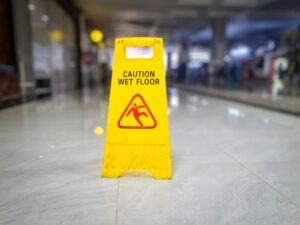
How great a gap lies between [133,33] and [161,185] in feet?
82.4

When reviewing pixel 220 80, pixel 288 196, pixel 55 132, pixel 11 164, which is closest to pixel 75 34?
pixel 220 80

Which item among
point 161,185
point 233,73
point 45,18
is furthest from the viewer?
point 233,73

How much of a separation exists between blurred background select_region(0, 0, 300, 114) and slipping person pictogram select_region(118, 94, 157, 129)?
14.5ft

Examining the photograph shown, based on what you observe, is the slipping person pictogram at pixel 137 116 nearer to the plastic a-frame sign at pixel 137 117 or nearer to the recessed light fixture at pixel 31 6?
the plastic a-frame sign at pixel 137 117

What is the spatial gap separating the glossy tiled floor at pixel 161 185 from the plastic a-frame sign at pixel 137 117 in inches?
5.5

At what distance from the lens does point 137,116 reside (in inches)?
74.2

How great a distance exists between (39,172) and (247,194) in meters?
1.52

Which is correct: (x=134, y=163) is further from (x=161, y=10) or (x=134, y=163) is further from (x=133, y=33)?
(x=133, y=33)

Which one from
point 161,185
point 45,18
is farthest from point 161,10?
point 161,185

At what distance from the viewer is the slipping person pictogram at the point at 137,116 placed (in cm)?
188

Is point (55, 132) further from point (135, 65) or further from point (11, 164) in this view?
point (135, 65)

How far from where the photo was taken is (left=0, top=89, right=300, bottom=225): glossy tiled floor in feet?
4.59

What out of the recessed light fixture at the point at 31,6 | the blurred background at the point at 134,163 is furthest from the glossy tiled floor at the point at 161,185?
the recessed light fixture at the point at 31,6

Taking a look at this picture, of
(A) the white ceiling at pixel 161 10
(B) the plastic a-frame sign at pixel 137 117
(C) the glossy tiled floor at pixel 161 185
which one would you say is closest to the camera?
(C) the glossy tiled floor at pixel 161 185
